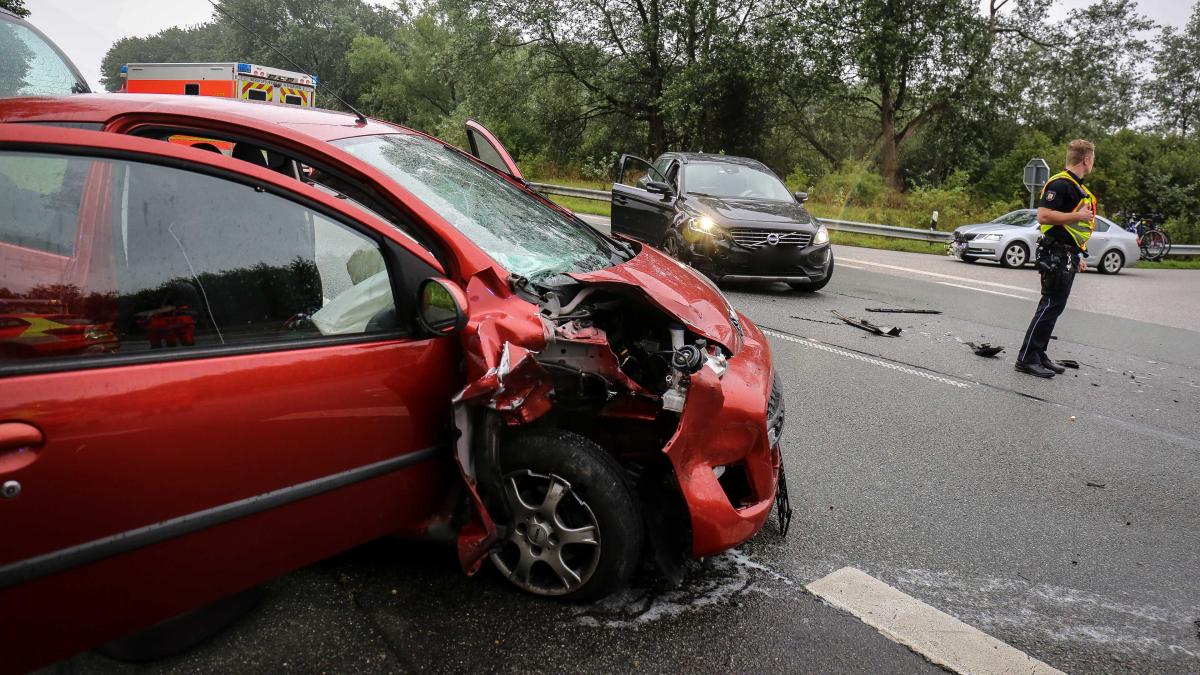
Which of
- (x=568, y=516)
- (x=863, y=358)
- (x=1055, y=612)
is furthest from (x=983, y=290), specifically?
(x=568, y=516)

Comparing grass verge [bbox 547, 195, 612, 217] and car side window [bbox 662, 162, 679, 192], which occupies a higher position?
car side window [bbox 662, 162, 679, 192]

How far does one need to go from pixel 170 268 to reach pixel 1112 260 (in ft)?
62.5

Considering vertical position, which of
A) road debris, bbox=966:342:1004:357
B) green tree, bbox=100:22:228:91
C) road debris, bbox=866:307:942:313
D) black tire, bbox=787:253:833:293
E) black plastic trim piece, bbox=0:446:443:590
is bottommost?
road debris, bbox=966:342:1004:357

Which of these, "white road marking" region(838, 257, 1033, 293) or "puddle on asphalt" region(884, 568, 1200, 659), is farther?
"white road marking" region(838, 257, 1033, 293)

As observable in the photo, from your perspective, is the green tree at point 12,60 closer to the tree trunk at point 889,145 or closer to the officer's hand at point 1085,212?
the officer's hand at point 1085,212

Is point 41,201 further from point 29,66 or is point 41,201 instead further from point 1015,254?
point 1015,254

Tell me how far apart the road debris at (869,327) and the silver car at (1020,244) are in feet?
30.3

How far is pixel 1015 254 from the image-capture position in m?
15.6

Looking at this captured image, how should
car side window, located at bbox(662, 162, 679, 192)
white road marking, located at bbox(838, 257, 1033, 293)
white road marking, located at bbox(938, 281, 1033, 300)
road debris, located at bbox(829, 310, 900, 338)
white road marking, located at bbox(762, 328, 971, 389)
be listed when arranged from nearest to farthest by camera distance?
1. white road marking, located at bbox(762, 328, 971, 389)
2. road debris, located at bbox(829, 310, 900, 338)
3. car side window, located at bbox(662, 162, 679, 192)
4. white road marking, located at bbox(938, 281, 1033, 300)
5. white road marking, located at bbox(838, 257, 1033, 293)

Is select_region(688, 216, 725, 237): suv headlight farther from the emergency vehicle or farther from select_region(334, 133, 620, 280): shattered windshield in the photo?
the emergency vehicle

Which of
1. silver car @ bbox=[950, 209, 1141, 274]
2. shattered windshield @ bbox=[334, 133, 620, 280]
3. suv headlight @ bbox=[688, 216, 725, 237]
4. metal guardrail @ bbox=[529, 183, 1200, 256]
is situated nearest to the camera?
shattered windshield @ bbox=[334, 133, 620, 280]

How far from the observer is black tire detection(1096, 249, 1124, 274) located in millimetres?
16500

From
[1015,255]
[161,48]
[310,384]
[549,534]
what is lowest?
[549,534]

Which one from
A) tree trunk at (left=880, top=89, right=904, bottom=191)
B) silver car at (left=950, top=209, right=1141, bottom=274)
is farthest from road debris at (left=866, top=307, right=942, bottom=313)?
tree trunk at (left=880, top=89, right=904, bottom=191)
